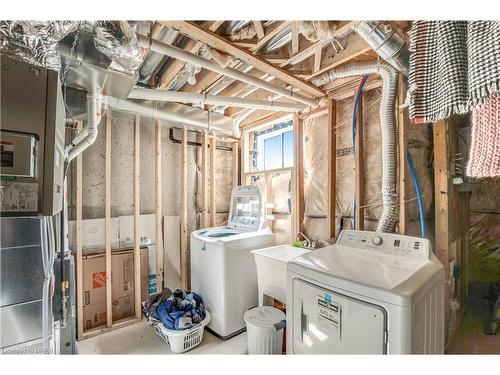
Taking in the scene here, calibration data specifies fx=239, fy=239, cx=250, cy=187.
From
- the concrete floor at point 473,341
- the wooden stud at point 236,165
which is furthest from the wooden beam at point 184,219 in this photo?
the concrete floor at point 473,341

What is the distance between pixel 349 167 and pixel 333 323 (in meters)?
1.42

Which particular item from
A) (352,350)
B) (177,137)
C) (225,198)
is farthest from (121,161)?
(352,350)

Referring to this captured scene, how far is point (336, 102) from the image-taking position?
224 centimetres

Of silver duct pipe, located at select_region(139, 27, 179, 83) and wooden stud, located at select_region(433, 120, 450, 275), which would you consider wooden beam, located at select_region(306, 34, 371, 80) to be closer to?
wooden stud, located at select_region(433, 120, 450, 275)

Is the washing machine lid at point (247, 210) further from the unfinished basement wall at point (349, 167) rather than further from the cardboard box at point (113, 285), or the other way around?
the cardboard box at point (113, 285)

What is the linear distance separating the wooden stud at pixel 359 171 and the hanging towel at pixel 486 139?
1.25 m

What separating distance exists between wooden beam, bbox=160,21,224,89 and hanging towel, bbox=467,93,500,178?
128 cm

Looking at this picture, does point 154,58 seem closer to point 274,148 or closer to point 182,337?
point 274,148

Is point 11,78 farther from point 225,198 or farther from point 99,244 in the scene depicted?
point 225,198

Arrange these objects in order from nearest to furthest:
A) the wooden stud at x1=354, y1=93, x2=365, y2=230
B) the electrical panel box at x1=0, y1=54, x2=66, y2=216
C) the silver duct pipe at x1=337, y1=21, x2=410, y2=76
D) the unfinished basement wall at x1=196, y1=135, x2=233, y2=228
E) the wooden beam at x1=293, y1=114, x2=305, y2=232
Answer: the electrical panel box at x1=0, y1=54, x2=66, y2=216 → the silver duct pipe at x1=337, y1=21, x2=410, y2=76 → the wooden stud at x1=354, y1=93, x2=365, y2=230 → the wooden beam at x1=293, y1=114, x2=305, y2=232 → the unfinished basement wall at x1=196, y1=135, x2=233, y2=228

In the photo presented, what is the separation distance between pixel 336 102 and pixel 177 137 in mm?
1894

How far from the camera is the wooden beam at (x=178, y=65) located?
1361mm

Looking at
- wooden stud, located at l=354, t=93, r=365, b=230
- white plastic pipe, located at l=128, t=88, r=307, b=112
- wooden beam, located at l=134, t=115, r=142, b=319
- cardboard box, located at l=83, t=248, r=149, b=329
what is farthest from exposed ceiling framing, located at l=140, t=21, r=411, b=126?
cardboard box, located at l=83, t=248, r=149, b=329

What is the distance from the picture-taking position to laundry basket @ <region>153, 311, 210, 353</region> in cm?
198
